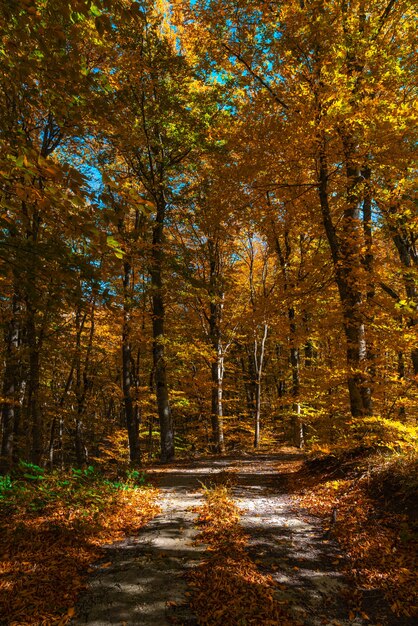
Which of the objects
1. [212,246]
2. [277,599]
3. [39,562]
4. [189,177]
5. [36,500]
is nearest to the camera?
[277,599]

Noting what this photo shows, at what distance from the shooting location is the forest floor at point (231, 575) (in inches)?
121

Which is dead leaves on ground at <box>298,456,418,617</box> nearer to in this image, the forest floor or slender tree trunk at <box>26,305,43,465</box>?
the forest floor

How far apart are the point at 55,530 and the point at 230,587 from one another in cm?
239

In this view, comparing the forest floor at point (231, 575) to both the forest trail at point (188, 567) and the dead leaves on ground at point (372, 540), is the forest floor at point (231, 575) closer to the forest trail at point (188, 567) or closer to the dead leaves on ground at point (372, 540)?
the forest trail at point (188, 567)

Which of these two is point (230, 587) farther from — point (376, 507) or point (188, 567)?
point (376, 507)

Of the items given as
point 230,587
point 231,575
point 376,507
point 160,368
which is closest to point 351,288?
point 376,507

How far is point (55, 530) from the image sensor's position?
14.7 feet

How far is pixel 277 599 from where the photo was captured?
333 cm

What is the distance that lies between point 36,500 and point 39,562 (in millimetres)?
Answer: 1792

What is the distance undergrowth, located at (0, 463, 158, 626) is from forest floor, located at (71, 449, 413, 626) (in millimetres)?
208

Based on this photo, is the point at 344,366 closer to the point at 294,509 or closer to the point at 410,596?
the point at 294,509

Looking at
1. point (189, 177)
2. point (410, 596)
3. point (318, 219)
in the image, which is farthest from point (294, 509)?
point (189, 177)

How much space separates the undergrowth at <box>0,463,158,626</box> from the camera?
312 centimetres

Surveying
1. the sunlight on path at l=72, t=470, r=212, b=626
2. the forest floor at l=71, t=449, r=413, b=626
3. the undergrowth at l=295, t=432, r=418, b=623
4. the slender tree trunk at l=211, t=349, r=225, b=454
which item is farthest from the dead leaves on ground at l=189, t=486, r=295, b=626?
the slender tree trunk at l=211, t=349, r=225, b=454
